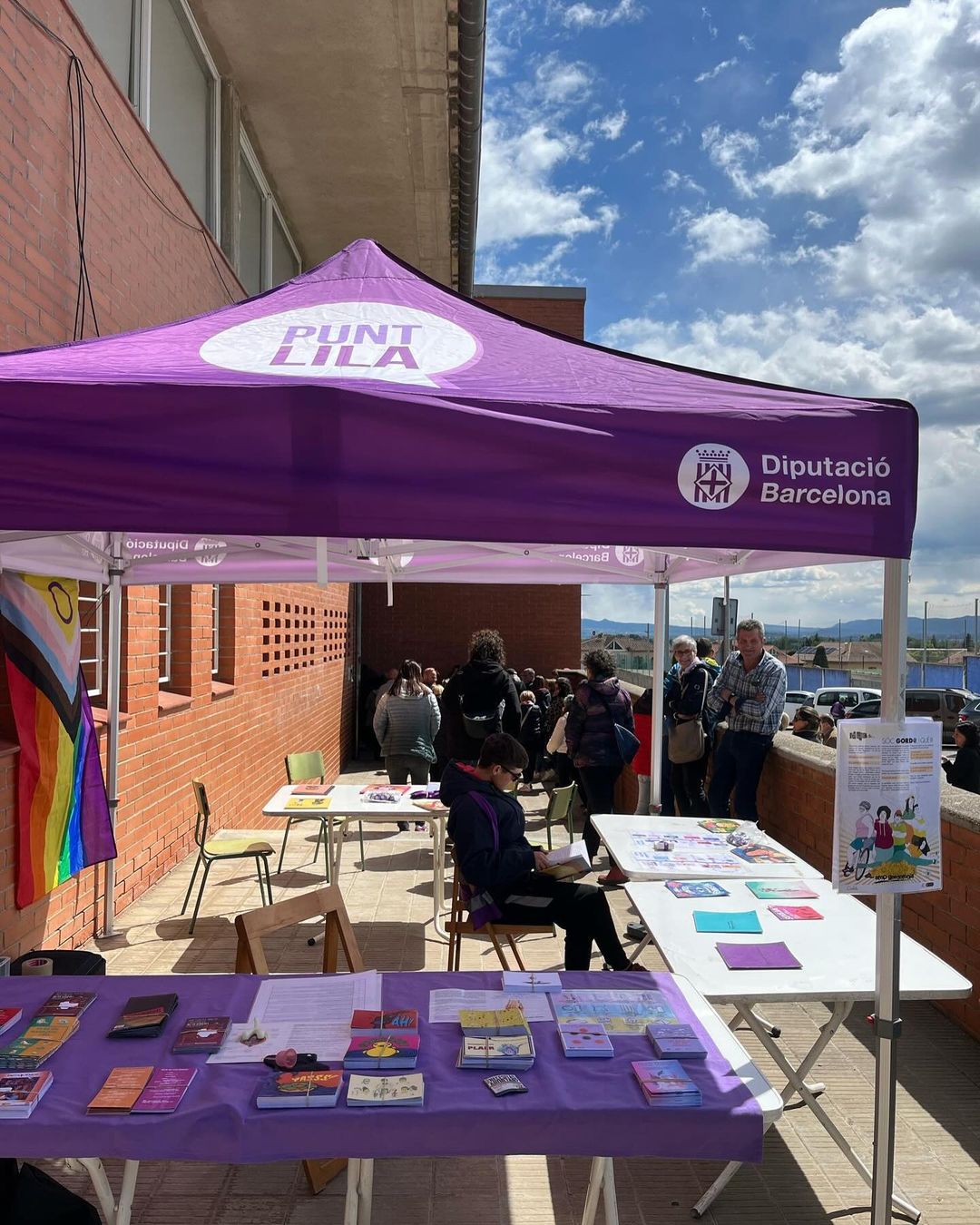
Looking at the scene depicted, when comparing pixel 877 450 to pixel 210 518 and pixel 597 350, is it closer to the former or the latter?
pixel 597 350

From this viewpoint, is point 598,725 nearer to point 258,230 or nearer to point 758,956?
point 758,956

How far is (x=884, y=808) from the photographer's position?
2.71 m

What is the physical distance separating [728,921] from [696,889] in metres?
0.45

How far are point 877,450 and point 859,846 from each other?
1.13m

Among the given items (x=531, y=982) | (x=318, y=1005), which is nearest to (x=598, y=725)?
(x=531, y=982)

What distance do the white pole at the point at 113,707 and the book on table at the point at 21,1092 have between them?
3.15 meters

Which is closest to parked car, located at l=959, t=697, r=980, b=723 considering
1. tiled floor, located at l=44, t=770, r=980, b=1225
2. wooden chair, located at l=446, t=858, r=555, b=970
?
tiled floor, located at l=44, t=770, r=980, b=1225

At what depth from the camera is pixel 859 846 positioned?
2689 millimetres

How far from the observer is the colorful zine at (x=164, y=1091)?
7.06ft

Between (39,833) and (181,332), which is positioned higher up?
(181,332)

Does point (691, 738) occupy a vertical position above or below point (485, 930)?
above

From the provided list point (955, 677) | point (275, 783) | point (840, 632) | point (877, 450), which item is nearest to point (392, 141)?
point (275, 783)

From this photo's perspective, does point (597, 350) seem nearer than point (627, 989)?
No

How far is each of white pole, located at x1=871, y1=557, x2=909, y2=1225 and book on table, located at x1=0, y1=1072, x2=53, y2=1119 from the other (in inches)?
87.3
